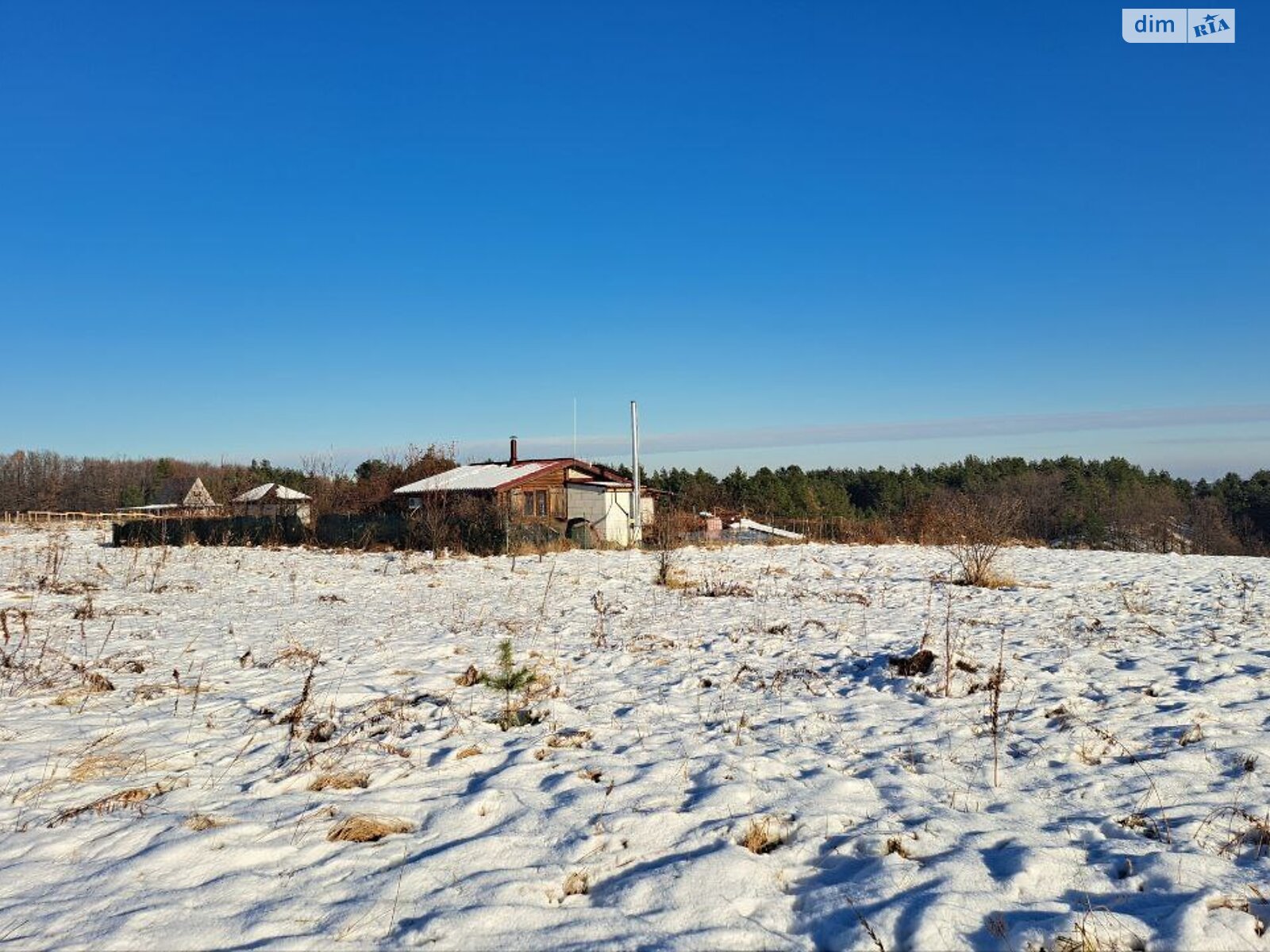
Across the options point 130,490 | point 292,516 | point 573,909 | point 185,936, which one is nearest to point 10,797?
point 185,936

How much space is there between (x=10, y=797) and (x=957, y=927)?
4.38m

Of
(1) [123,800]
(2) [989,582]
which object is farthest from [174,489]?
(1) [123,800]

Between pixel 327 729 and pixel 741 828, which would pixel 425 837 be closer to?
pixel 741 828

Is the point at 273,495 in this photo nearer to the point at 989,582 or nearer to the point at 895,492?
the point at 989,582

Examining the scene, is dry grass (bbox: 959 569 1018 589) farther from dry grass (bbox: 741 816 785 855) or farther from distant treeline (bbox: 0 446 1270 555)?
distant treeline (bbox: 0 446 1270 555)

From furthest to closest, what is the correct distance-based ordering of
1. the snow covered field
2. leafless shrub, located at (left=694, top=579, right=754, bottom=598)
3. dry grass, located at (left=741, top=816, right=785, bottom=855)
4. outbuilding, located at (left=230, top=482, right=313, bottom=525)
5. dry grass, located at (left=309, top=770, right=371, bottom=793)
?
outbuilding, located at (left=230, top=482, right=313, bottom=525), leafless shrub, located at (left=694, top=579, right=754, bottom=598), dry grass, located at (left=309, top=770, right=371, bottom=793), dry grass, located at (left=741, top=816, right=785, bottom=855), the snow covered field

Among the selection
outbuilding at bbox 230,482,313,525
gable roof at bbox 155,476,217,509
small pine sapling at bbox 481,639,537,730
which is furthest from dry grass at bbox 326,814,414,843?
gable roof at bbox 155,476,217,509

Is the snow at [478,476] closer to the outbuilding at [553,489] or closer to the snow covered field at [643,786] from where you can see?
the outbuilding at [553,489]

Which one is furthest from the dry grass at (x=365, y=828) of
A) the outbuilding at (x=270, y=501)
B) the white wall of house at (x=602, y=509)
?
the outbuilding at (x=270, y=501)

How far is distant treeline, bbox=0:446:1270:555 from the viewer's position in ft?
132

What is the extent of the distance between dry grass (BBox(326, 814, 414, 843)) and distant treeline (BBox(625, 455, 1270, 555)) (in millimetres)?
39745

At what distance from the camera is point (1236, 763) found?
4.32 metres

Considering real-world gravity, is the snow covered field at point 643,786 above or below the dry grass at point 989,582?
below

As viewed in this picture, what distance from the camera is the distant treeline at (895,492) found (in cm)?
4012
